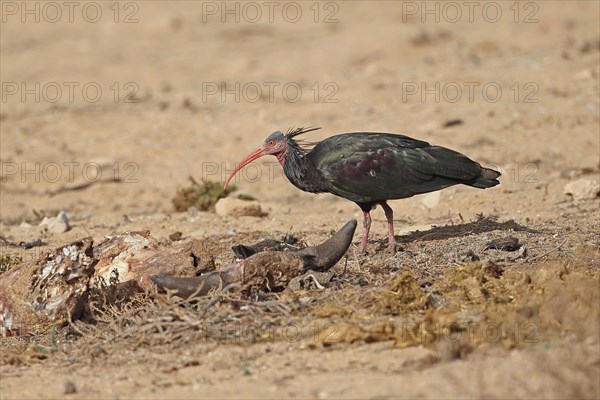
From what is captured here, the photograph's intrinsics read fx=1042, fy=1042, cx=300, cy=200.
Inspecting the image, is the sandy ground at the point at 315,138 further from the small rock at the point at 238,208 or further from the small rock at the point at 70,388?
the small rock at the point at 238,208

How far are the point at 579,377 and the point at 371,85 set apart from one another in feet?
38.9

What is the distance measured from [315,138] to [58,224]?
476 cm

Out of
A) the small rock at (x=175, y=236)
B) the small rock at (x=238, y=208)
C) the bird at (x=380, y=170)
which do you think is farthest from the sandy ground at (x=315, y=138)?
the bird at (x=380, y=170)

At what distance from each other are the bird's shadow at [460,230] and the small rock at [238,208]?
91.6 inches

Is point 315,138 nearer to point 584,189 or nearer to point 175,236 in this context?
point 584,189

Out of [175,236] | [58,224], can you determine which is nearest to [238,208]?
[175,236]

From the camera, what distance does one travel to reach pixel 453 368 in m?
5.72

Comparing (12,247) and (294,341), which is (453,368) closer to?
(294,341)

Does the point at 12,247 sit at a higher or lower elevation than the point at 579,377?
lower

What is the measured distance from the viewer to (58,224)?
1067 cm

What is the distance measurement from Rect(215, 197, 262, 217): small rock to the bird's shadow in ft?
7.63

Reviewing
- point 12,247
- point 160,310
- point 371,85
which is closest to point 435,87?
point 371,85

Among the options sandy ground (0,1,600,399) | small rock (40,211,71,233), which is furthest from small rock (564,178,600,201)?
small rock (40,211,71,233)

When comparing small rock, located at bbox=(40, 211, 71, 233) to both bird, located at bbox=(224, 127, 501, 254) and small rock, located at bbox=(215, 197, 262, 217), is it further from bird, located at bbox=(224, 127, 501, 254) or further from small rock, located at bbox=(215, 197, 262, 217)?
bird, located at bbox=(224, 127, 501, 254)
